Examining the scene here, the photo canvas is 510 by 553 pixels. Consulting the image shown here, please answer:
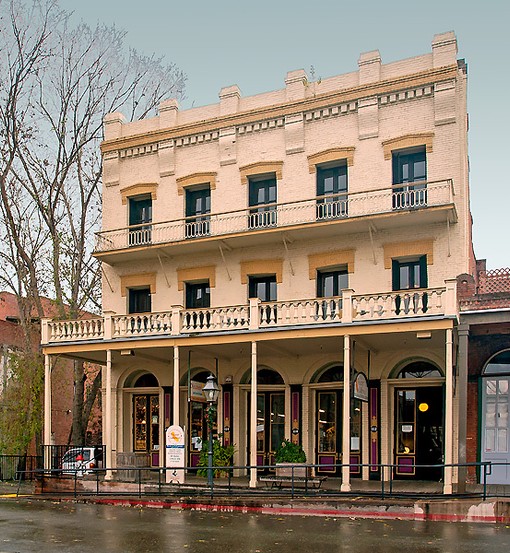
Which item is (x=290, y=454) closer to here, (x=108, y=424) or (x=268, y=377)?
(x=268, y=377)

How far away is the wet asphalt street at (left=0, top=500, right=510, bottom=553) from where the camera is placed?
40.9 feet

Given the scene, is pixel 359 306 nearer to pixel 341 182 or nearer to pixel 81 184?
pixel 341 182

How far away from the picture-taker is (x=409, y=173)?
74.0 ft

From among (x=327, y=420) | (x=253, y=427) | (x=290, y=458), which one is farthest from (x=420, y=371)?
(x=253, y=427)

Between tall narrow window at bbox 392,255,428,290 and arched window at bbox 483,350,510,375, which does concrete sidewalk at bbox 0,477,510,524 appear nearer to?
arched window at bbox 483,350,510,375

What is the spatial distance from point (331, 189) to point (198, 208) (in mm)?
5004

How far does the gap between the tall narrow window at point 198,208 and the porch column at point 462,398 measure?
32.4 ft

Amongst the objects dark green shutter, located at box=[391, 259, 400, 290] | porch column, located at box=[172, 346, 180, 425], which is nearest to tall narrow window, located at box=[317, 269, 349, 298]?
dark green shutter, located at box=[391, 259, 400, 290]

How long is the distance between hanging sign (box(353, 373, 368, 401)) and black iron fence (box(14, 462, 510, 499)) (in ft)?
5.88

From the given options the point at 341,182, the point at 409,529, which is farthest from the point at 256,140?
the point at 409,529

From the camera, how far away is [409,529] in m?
14.9

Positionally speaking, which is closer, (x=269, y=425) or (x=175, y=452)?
(x=175, y=452)

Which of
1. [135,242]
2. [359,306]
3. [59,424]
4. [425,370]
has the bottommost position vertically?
[59,424]

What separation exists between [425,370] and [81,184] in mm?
16788
